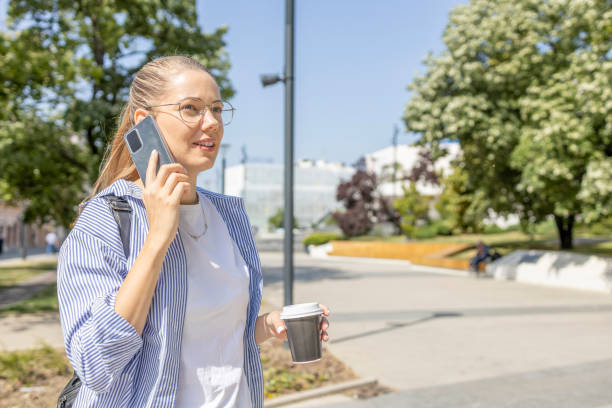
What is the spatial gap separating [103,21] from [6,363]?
34.9 feet

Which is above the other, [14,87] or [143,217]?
[14,87]

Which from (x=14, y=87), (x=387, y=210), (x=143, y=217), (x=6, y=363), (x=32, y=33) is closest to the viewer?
(x=143, y=217)

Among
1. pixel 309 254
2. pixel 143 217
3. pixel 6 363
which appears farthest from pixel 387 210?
pixel 143 217

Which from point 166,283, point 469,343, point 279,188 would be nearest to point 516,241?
point 469,343

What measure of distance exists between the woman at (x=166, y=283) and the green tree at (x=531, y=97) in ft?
41.2

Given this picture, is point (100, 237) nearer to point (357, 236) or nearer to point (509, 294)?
point (509, 294)

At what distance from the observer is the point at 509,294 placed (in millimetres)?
14117

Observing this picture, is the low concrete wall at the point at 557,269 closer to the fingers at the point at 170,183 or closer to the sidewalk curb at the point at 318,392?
the sidewalk curb at the point at 318,392

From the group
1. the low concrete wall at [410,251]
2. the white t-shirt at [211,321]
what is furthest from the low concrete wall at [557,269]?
the white t-shirt at [211,321]

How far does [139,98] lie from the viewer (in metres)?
1.73

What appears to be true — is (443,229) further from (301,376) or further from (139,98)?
(139,98)

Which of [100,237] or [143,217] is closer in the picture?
[100,237]

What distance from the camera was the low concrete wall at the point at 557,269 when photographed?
49.5 ft

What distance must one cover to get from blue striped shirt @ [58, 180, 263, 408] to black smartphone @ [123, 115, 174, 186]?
0.32 feet
